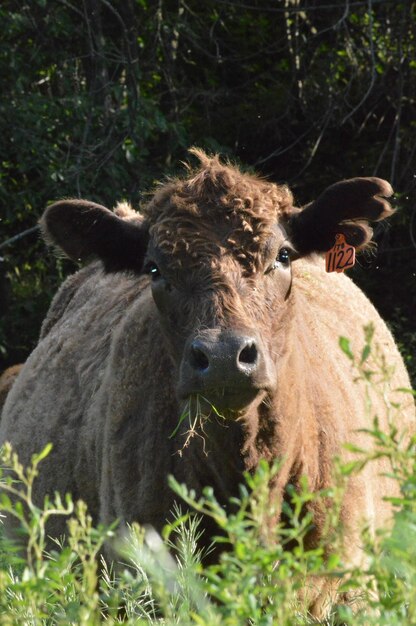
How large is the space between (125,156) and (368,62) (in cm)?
271

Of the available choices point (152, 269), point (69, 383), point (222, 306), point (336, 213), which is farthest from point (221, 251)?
point (69, 383)

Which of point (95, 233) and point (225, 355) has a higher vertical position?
point (95, 233)

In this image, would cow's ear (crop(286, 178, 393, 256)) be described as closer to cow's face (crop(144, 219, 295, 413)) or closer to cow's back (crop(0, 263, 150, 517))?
cow's face (crop(144, 219, 295, 413))

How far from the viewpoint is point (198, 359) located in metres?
4.43

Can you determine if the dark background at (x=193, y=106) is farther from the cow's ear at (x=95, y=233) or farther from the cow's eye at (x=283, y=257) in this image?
the cow's eye at (x=283, y=257)

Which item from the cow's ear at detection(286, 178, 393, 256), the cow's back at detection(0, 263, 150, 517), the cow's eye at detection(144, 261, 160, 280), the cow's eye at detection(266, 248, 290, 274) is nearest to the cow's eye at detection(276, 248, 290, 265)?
the cow's eye at detection(266, 248, 290, 274)

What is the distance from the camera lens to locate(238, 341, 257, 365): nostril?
4.38 m

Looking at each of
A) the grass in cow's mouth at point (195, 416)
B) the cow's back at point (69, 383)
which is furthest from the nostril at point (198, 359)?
the cow's back at point (69, 383)

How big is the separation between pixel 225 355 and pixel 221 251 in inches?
26.9

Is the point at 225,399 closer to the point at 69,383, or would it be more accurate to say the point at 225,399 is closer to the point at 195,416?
the point at 195,416

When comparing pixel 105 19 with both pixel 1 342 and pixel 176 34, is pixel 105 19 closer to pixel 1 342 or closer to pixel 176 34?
pixel 176 34

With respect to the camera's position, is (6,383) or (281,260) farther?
(6,383)

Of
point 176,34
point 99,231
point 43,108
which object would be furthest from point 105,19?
point 99,231

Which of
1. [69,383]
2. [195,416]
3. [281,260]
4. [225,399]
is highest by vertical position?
[281,260]
